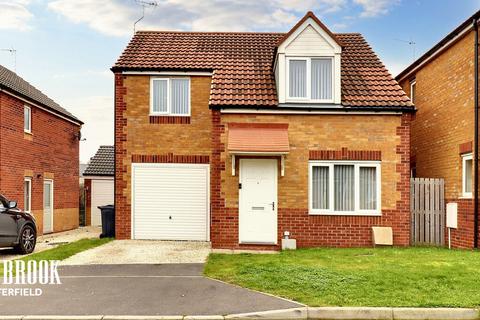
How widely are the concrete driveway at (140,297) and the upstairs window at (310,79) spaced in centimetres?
621

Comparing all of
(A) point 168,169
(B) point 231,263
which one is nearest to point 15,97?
(A) point 168,169

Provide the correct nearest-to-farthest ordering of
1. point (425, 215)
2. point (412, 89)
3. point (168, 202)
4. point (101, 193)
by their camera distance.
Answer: point (425, 215) → point (168, 202) → point (412, 89) → point (101, 193)

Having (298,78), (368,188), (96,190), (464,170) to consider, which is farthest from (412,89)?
(96,190)

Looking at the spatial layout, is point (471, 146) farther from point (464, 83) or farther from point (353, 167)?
point (353, 167)

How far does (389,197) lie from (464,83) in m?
3.74

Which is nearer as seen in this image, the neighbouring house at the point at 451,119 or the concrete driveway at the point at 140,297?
the concrete driveway at the point at 140,297

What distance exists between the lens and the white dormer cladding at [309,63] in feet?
44.5

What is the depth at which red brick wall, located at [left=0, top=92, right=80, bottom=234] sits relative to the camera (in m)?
16.6

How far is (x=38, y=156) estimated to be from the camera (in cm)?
1922

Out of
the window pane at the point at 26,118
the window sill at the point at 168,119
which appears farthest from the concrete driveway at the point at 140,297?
the window pane at the point at 26,118

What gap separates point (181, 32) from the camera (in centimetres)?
1838

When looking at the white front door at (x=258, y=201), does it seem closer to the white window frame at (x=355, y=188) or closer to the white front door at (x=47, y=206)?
the white window frame at (x=355, y=188)

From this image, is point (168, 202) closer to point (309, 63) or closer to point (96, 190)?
point (309, 63)

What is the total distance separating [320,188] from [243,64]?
5111 millimetres
